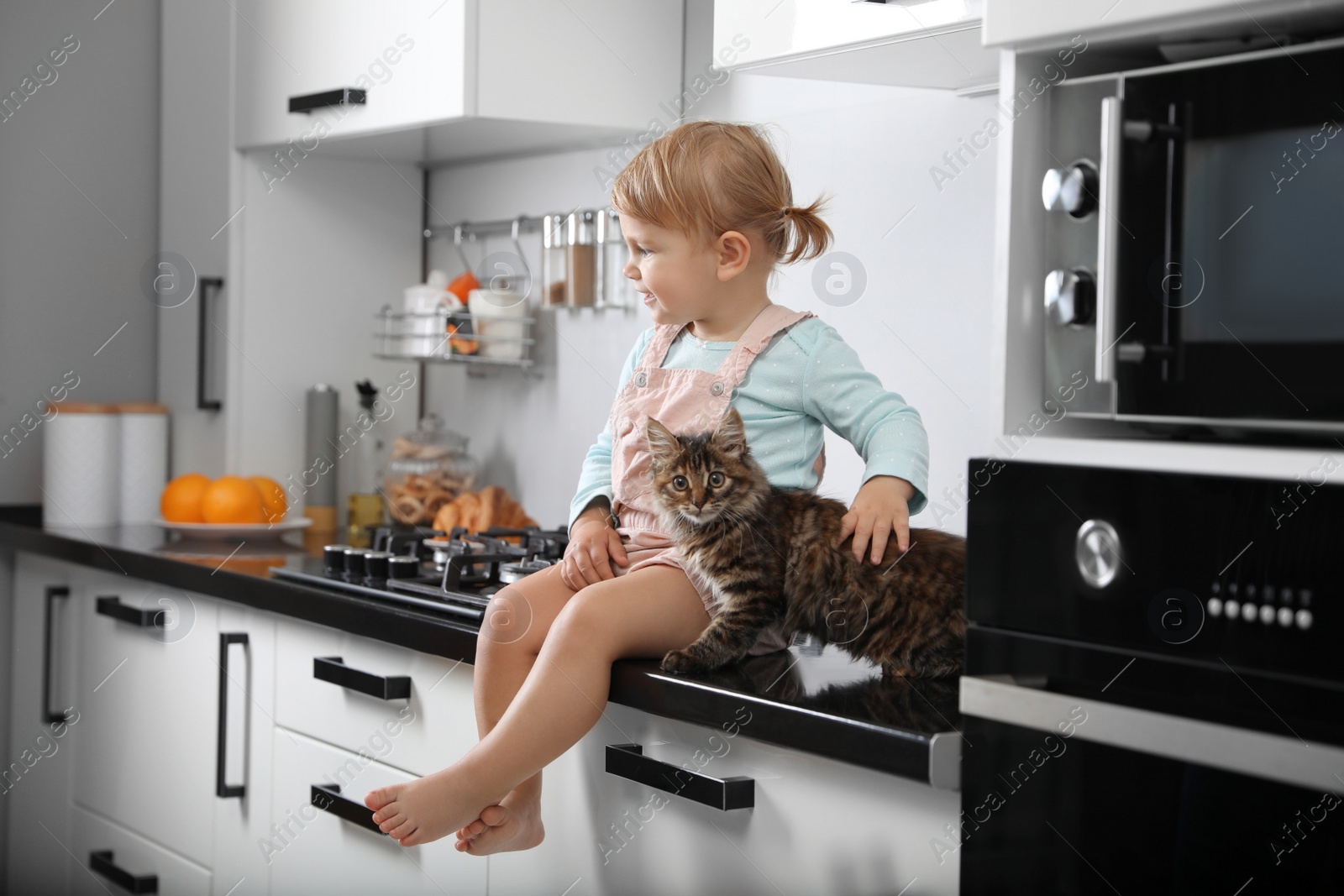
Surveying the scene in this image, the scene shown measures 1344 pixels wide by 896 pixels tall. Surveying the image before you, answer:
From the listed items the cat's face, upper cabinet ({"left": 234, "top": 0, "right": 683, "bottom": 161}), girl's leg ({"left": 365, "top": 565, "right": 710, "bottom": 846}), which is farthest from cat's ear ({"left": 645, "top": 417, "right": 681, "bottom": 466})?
upper cabinet ({"left": 234, "top": 0, "right": 683, "bottom": 161})

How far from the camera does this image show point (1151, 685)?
0.85m

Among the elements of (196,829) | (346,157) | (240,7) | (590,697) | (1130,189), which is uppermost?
(240,7)

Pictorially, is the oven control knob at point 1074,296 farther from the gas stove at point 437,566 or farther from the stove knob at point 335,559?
the stove knob at point 335,559

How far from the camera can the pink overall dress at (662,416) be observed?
127 cm

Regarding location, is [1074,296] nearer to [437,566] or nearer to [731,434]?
[731,434]

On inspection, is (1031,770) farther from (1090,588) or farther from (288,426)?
(288,426)

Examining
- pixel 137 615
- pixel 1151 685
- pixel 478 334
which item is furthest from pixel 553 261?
pixel 1151 685

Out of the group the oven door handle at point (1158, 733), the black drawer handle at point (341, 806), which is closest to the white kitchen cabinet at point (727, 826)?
the oven door handle at point (1158, 733)

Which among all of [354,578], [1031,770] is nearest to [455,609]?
[354,578]

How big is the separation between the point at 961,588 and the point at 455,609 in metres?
0.59

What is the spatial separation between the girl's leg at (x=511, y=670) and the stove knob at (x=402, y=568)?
40 cm

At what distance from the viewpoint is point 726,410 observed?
1246 mm

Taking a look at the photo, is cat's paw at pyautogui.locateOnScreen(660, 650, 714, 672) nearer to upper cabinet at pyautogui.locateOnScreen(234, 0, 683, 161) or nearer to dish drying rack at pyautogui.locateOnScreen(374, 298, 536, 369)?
upper cabinet at pyautogui.locateOnScreen(234, 0, 683, 161)

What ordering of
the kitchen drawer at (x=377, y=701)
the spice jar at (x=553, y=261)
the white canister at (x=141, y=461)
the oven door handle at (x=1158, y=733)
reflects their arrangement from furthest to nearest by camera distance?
the white canister at (x=141, y=461) < the spice jar at (x=553, y=261) < the kitchen drawer at (x=377, y=701) < the oven door handle at (x=1158, y=733)
